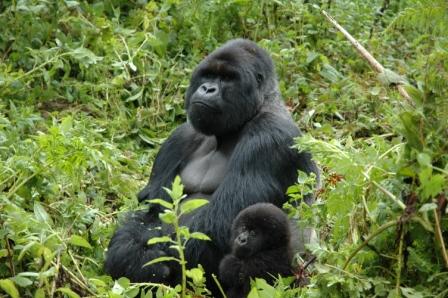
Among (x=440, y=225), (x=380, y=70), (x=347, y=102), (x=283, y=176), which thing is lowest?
(x=347, y=102)

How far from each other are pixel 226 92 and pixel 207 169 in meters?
0.42

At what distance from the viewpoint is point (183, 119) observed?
7.54 meters

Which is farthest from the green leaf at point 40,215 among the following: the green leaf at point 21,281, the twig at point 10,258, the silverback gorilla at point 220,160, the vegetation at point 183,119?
the silverback gorilla at point 220,160

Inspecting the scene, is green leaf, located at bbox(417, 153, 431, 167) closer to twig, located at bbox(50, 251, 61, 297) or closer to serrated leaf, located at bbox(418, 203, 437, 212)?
serrated leaf, located at bbox(418, 203, 437, 212)

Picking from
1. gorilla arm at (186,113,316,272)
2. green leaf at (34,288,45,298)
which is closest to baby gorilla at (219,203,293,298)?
gorilla arm at (186,113,316,272)

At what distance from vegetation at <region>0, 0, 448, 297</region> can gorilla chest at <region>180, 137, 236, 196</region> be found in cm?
18

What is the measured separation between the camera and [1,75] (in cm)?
704

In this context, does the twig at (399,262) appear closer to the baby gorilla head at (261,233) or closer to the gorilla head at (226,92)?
the baby gorilla head at (261,233)

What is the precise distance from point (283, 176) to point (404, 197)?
1.68 meters

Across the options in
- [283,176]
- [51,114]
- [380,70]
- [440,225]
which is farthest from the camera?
[51,114]

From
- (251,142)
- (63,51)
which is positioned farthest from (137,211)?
(63,51)

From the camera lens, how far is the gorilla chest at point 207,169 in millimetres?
5559

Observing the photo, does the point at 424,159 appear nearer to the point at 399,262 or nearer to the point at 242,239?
the point at 399,262

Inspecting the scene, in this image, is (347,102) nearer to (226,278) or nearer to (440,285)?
(226,278)
